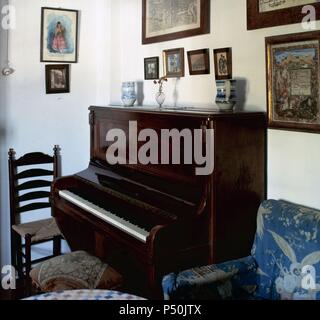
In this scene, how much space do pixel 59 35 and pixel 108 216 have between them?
1797mm

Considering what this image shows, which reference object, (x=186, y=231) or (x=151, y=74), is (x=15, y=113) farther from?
(x=186, y=231)

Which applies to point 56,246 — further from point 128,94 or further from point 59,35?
point 59,35

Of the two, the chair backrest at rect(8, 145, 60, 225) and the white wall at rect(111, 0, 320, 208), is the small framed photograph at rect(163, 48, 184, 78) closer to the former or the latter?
the white wall at rect(111, 0, 320, 208)

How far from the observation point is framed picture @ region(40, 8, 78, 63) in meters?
3.54

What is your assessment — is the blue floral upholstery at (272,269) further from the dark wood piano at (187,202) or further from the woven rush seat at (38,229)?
the woven rush seat at (38,229)

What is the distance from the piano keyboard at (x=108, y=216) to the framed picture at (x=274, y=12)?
132 cm

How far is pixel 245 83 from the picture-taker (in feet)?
8.53

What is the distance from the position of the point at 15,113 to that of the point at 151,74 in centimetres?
114

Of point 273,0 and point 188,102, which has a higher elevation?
point 273,0

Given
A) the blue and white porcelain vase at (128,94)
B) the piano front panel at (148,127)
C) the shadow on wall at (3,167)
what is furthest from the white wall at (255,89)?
the shadow on wall at (3,167)

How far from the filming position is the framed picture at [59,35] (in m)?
3.54

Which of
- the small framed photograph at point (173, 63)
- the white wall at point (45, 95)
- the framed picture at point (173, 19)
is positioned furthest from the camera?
the white wall at point (45, 95)
